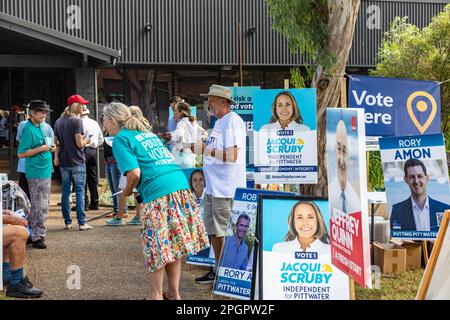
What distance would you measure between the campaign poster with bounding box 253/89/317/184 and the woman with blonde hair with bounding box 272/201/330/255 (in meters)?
2.07

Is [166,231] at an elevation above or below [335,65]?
below

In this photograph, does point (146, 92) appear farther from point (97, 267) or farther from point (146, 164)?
point (146, 164)

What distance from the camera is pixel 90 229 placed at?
420 inches

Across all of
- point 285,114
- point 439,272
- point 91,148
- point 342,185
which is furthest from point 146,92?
point 439,272

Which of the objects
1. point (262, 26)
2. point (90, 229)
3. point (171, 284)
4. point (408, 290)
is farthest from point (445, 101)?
point (171, 284)

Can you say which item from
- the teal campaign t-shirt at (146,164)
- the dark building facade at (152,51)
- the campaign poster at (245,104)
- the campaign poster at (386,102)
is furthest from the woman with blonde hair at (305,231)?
the dark building facade at (152,51)

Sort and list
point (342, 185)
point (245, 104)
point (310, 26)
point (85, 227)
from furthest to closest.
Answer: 1. point (85, 227)
2. point (245, 104)
3. point (310, 26)
4. point (342, 185)

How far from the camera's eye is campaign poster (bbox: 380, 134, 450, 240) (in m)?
7.24

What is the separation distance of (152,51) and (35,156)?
10570 mm

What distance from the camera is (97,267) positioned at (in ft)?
26.9

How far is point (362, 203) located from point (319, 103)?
4715mm

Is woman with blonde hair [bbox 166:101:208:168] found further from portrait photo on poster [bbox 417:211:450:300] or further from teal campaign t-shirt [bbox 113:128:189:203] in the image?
portrait photo on poster [bbox 417:211:450:300]

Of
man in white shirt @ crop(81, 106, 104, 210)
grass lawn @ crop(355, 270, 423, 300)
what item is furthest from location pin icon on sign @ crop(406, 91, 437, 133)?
man in white shirt @ crop(81, 106, 104, 210)

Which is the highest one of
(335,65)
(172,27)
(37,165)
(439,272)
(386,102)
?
(172,27)
